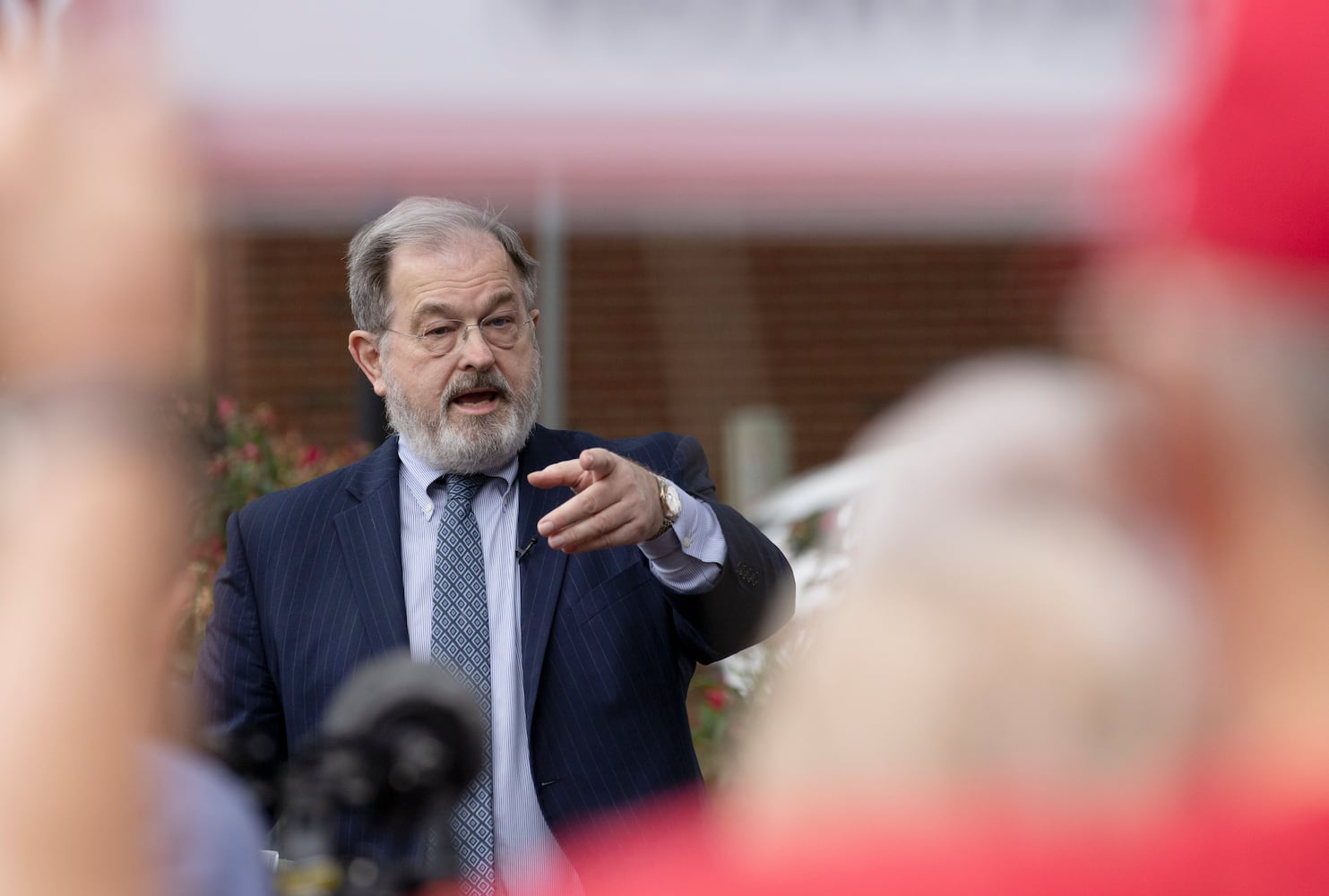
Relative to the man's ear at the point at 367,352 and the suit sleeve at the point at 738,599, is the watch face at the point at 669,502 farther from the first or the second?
the man's ear at the point at 367,352

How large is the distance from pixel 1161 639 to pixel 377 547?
7.12 feet

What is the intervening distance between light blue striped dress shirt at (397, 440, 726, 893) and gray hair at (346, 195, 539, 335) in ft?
1.16

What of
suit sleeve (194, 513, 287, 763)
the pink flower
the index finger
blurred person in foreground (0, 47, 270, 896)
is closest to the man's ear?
suit sleeve (194, 513, 287, 763)

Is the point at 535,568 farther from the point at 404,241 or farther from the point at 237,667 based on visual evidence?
the point at 404,241

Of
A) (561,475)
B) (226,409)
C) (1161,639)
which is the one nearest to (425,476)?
(561,475)

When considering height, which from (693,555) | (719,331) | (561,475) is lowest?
(719,331)

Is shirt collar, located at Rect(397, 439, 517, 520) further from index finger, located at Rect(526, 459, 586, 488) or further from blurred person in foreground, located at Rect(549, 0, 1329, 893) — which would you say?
blurred person in foreground, located at Rect(549, 0, 1329, 893)

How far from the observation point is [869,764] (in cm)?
73

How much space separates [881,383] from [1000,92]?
6.76m

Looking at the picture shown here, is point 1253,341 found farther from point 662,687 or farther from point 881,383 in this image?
point 881,383

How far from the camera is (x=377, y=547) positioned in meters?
2.79

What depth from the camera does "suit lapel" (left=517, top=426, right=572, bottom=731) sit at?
267 centimetres

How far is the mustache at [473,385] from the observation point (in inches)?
114

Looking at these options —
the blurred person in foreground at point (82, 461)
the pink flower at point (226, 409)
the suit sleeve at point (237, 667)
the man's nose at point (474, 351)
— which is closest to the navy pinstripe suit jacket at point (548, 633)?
the suit sleeve at point (237, 667)
